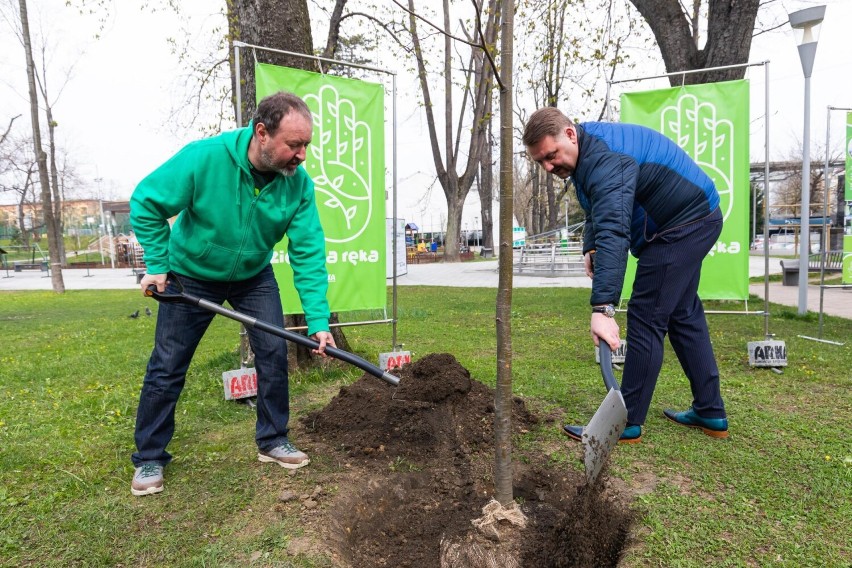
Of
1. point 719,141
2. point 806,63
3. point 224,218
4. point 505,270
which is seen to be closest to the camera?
point 505,270

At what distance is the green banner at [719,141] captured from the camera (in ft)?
16.1

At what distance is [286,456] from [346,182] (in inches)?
85.3

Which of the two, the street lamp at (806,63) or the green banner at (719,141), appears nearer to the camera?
the green banner at (719,141)

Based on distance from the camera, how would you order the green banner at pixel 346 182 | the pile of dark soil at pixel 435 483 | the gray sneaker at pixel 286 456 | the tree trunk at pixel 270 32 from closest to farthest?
the pile of dark soil at pixel 435 483
the gray sneaker at pixel 286 456
the green banner at pixel 346 182
the tree trunk at pixel 270 32

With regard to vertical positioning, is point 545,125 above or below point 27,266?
above

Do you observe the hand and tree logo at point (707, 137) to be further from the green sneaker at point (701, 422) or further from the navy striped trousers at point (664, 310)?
the green sneaker at point (701, 422)

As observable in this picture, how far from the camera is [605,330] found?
2.45 metres

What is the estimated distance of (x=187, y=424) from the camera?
361 cm

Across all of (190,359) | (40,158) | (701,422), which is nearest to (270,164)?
(190,359)

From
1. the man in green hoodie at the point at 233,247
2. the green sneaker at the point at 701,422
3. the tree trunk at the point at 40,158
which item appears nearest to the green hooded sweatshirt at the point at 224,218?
the man in green hoodie at the point at 233,247

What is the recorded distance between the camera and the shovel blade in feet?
7.95

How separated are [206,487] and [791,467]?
2.83 m

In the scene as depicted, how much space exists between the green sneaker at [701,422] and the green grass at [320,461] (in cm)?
6

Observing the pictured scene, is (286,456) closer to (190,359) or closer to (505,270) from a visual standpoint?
(190,359)
